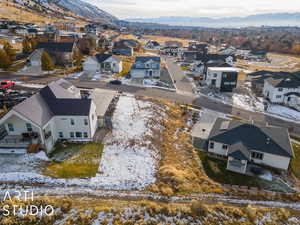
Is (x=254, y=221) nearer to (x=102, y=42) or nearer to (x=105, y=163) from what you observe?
(x=105, y=163)

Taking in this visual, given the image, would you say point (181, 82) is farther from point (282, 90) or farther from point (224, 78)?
point (282, 90)

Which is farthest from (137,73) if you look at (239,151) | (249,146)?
(239,151)

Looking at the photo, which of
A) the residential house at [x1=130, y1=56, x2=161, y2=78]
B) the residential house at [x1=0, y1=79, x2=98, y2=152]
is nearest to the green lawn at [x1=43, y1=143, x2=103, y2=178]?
the residential house at [x1=0, y1=79, x2=98, y2=152]

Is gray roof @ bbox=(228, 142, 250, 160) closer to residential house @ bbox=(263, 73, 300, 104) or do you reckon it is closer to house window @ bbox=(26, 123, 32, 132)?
house window @ bbox=(26, 123, 32, 132)

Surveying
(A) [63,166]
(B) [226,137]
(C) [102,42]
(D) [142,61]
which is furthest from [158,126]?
(C) [102,42]

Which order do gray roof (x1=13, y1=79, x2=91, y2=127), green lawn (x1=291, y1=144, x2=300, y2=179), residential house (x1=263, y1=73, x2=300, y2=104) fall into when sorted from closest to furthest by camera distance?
gray roof (x1=13, y1=79, x2=91, y2=127)
green lawn (x1=291, y1=144, x2=300, y2=179)
residential house (x1=263, y1=73, x2=300, y2=104)
